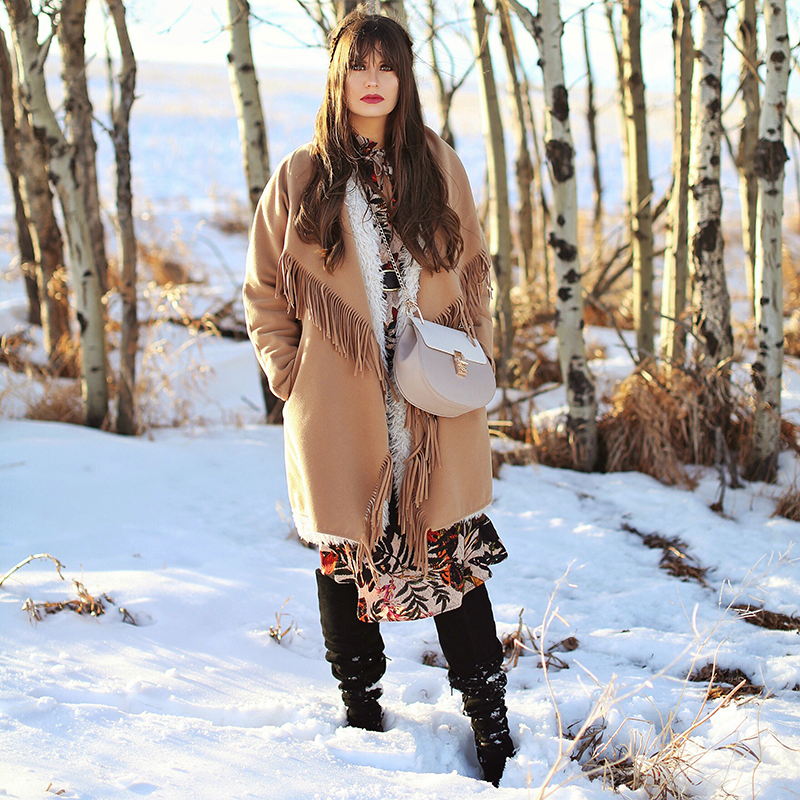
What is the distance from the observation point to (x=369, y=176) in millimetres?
1780

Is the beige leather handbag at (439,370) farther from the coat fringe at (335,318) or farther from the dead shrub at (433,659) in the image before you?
the dead shrub at (433,659)

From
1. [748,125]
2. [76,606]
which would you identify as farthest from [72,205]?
[748,125]

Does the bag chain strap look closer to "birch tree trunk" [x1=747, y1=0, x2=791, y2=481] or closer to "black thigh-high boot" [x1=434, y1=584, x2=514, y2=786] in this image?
"black thigh-high boot" [x1=434, y1=584, x2=514, y2=786]

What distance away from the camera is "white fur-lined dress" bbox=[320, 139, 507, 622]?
1754 mm

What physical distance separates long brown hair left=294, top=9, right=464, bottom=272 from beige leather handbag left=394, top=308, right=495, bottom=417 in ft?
0.57

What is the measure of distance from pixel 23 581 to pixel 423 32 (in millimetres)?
4353

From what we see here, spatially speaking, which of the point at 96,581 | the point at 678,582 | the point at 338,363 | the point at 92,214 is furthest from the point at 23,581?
the point at 92,214

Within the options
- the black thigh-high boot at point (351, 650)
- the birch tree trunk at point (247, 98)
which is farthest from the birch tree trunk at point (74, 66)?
the black thigh-high boot at point (351, 650)

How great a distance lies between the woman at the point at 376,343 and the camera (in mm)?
1722

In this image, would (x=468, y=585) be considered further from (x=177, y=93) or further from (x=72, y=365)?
(x=177, y=93)

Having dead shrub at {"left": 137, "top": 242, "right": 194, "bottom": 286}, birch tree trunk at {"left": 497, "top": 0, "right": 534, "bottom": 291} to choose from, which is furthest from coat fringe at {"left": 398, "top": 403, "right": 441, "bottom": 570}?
dead shrub at {"left": 137, "top": 242, "right": 194, "bottom": 286}

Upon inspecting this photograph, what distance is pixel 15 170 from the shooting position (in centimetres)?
613

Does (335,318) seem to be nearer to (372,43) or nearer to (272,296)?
(272,296)

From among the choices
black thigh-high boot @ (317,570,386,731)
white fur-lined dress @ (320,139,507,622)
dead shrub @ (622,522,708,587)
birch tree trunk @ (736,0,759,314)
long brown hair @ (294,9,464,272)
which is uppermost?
birch tree trunk @ (736,0,759,314)
